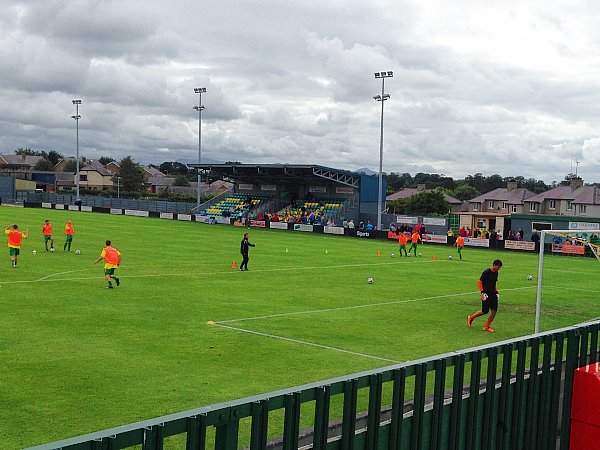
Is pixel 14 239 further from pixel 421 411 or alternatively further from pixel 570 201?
pixel 570 201

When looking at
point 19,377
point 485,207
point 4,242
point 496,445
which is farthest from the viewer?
point 485,207

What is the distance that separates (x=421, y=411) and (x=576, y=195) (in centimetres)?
9424

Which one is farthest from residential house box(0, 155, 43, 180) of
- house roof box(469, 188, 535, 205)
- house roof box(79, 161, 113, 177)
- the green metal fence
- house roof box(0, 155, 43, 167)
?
the green metal fence

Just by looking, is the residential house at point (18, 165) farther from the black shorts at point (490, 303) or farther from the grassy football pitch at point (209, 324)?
the black shorts at point (490, 303)

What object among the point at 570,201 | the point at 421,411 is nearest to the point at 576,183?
the point at 570,201

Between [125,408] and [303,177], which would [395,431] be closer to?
[125,408]

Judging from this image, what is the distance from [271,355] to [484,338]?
6182 mm

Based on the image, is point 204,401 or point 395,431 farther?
point 204,401

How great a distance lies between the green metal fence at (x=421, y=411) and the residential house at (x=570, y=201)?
87800 millimetres

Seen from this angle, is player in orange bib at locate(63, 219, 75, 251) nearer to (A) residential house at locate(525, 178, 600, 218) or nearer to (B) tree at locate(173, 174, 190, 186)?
(A) residential house at locate(525, 178, 600, 218)

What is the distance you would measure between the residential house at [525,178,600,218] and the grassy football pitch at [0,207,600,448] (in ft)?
189

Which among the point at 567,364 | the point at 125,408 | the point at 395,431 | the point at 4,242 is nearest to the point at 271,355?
the point at 125,408

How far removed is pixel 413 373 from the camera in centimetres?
571

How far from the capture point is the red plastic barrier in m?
6.89
